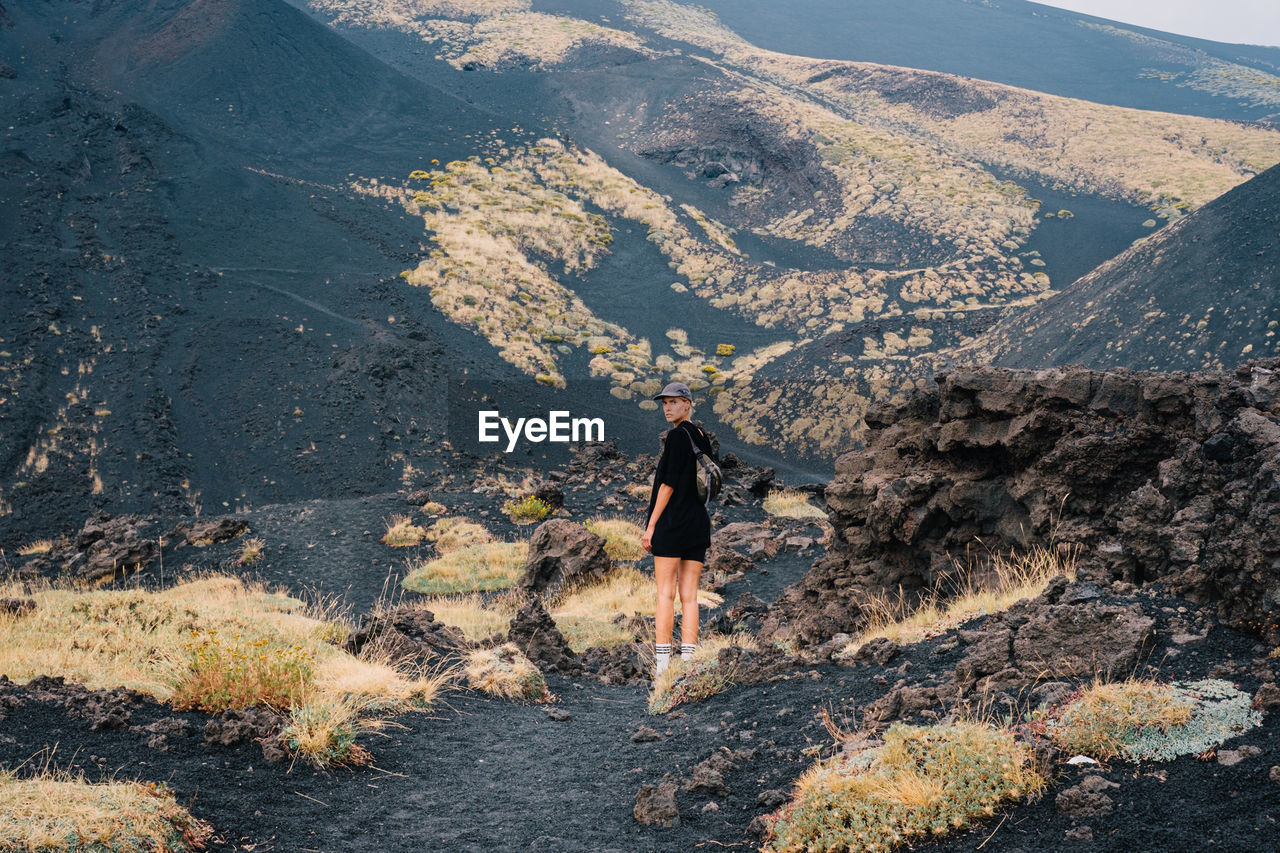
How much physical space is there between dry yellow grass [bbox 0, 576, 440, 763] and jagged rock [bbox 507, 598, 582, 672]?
1.52 m

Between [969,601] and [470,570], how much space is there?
30.3 ft

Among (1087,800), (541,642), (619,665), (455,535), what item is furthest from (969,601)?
(455,535)

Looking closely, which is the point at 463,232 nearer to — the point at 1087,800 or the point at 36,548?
the point at 36,548

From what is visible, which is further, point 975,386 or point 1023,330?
point 1023,330

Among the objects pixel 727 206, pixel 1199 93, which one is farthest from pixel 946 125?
pixel 1199 93

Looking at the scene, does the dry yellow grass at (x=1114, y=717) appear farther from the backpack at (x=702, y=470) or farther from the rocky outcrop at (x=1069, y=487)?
the backpack at (x=702, y=470)

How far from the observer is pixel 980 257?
39.3 metres

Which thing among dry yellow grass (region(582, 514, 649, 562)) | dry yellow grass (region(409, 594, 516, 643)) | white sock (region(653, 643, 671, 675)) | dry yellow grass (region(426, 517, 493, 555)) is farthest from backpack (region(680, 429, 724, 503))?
dry yellow grass (region(426, 517, 493, 555))

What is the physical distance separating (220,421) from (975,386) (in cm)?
2180

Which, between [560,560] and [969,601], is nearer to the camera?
[969,601]

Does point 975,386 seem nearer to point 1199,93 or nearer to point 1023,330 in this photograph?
point 1023,330

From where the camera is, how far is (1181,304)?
897 inches

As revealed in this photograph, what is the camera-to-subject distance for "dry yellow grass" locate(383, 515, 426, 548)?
15.7 m

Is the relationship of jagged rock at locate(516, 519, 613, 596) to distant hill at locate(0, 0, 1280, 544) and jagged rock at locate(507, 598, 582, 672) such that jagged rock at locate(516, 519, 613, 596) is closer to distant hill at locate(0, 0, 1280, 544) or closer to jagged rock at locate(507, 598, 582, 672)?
jagged rock at locate(507, 598, 582, 672)
